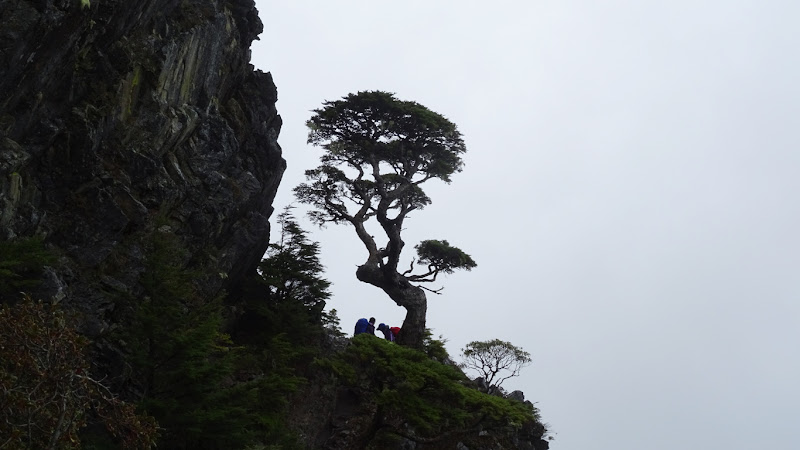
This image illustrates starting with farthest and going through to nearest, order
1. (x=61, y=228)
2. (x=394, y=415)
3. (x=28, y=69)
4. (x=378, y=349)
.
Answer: (x=394, y=415) < (x=378, y=349) < (x=61, y=228) < (x=28, y=69)

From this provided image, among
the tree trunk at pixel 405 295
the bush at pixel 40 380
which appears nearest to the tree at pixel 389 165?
the tree trunk at pixel 405 295

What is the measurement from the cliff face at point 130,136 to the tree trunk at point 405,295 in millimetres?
4629

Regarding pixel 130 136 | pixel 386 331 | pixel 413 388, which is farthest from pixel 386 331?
pixel 130 136

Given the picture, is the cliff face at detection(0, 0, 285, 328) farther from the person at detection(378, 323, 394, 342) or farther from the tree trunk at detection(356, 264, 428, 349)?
the person at detection(378, 323, 394, 342)

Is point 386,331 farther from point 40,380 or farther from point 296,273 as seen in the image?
point 40,380

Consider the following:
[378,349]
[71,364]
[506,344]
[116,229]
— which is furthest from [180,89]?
[506,344]

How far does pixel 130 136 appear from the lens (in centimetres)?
1733

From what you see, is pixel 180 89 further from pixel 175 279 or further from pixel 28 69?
pixel 175 279

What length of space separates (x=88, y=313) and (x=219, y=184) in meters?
7.62

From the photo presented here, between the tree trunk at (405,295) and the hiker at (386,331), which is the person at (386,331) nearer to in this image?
the hiker at (386,331)

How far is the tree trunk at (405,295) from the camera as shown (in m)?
24.9

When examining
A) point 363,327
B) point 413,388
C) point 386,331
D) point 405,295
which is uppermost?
point 405,295

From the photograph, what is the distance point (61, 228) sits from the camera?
14.7 meters

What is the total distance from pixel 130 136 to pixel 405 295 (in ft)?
40.2
